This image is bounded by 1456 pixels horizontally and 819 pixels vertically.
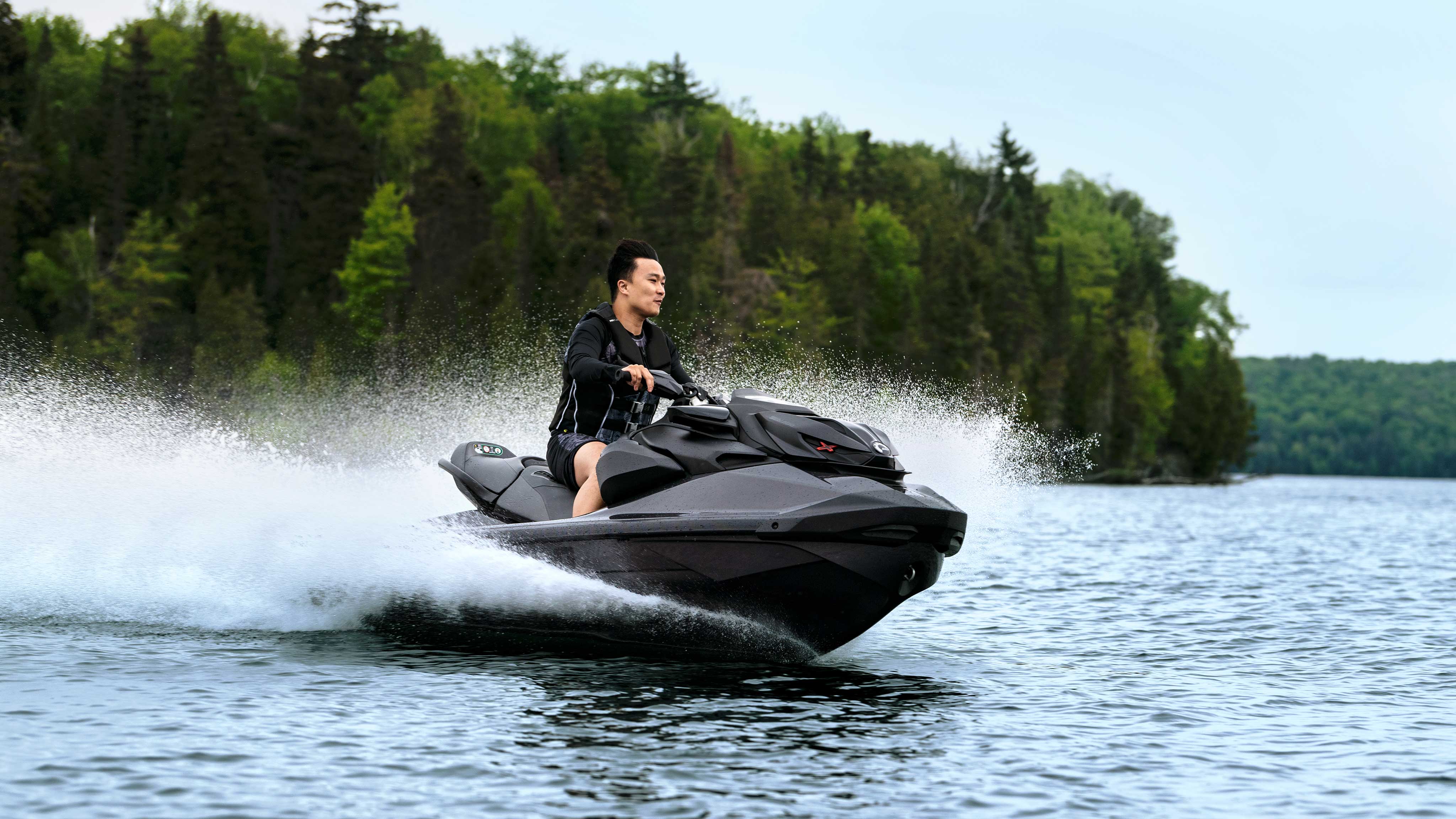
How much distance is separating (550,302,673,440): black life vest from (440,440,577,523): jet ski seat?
334 mm

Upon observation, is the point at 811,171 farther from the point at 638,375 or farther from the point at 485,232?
the point at 638,375

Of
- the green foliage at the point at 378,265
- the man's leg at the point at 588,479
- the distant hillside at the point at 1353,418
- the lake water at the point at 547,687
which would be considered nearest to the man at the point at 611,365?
the man's leg at the point at 588,479

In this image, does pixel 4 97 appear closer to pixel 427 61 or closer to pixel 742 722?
pixel 427 61

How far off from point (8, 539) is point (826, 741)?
5665 millimetres

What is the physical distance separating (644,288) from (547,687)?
1973 millimetres

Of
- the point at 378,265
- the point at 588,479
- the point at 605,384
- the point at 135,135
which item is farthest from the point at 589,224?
the point at 588,479

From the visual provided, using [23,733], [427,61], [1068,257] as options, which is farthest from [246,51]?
[23,733]

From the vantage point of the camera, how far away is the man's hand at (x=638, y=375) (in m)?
6.34

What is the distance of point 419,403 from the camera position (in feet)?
135

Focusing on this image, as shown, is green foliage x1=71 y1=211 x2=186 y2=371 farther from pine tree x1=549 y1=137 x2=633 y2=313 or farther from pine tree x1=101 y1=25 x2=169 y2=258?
pine tree x1=549 y1=137 x2=633 y2=313

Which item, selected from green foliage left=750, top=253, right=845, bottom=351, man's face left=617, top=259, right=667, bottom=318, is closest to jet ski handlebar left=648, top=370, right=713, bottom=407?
man's face left=617, top=259, right=667, bottom=318

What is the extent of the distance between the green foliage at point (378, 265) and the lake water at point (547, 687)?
199 feet

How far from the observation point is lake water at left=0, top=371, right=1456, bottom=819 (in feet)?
15.0

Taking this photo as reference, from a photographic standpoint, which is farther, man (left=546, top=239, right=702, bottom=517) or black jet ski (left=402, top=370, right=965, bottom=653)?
man (left=546, top=239, right=702, bottom=517)
